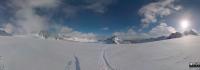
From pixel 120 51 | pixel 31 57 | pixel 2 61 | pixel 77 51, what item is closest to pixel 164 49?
pixel 120 51

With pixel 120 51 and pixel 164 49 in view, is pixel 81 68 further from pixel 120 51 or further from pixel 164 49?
pixel 164 49

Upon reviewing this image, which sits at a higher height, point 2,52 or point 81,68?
point 2,52

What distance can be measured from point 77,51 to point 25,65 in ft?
17.4

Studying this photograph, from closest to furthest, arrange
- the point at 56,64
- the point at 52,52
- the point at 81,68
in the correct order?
the point at 81,68 < the point at 56,64 < the point at 52,52

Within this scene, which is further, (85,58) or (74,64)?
(85,58)

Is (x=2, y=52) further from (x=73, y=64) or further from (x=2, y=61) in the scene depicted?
(x=73, y=64)

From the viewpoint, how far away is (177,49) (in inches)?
719

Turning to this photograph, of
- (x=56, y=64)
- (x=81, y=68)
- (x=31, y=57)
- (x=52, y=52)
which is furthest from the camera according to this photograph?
(x=52, y=52)

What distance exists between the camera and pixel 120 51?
18.8 metres

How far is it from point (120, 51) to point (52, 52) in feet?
15.4

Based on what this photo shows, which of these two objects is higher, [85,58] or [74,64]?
[85,58]

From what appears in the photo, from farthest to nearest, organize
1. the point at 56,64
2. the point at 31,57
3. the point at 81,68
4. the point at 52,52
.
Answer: the point at 52,52, the point at 31,57, the point at 56,64, the point at 81,68

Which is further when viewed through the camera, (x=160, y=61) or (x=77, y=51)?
(x=77, y=51)

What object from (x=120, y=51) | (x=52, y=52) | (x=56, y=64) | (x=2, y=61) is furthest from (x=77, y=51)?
(x=2, y=61)
